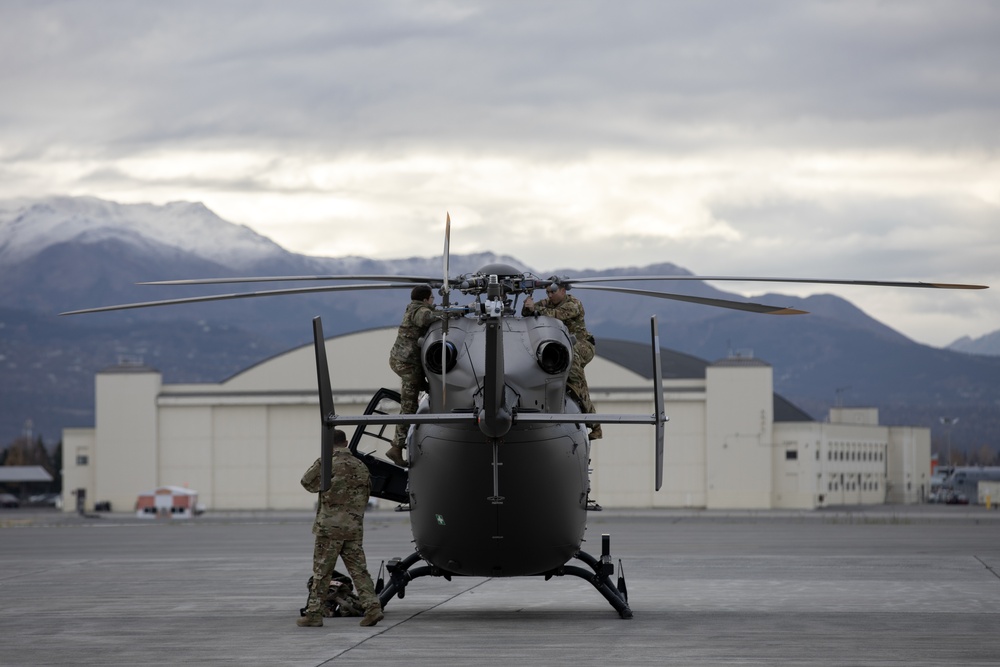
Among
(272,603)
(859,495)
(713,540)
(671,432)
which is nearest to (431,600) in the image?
(272,603)

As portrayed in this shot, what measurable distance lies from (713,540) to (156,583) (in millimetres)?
19592

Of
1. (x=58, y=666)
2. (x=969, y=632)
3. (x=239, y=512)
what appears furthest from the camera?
(x=239, y=512)

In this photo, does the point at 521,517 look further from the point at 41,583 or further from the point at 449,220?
the point at 41,583

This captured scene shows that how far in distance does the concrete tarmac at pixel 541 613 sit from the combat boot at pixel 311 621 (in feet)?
0.51

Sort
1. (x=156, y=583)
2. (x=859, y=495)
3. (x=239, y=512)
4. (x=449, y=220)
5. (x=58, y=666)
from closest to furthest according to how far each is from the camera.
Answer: (x=58, y=666)
(x=449, y=220)
(x=156, y=583)
(x=239, y=512)
(x=859, y=495)

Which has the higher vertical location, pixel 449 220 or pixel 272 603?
pixel 449 220

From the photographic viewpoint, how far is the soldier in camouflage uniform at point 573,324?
1620 centimetres

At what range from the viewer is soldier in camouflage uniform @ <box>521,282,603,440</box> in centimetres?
1620

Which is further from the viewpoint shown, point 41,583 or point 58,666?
point 41,583

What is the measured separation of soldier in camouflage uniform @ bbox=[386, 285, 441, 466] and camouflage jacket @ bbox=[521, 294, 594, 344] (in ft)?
4.18

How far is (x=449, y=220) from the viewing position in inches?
539

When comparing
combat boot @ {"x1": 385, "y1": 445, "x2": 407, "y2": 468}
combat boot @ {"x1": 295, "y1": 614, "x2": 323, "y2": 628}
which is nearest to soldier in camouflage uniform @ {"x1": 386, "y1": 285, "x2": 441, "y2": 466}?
combat boot @ {"x1": 385, "y1": 445, "x2": 407, "y2": 468}

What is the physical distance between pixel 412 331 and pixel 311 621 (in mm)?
3450

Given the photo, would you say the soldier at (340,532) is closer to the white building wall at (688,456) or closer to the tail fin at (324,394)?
the tail fin at (324,394)
